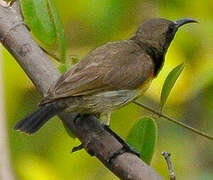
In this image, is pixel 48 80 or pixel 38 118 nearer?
pixel 48 80

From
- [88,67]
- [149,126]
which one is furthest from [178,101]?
[149,126]

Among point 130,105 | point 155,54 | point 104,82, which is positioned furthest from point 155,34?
point 104,82

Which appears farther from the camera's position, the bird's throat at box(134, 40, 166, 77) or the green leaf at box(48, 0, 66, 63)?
the bird's throat at box(134, 40, 166, 77)

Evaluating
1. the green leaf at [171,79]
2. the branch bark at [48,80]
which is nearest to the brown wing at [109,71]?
the branch bark at [48,80]

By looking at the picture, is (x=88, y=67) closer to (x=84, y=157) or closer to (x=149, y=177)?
(x=84, y=157)

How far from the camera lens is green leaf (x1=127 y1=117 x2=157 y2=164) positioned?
6.91 ft

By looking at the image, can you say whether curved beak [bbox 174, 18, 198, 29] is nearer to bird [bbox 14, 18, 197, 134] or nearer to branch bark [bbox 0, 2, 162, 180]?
bird [bbox 14, 18, 197, 134]

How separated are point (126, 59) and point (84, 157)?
33 centimetres

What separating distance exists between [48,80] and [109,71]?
357mm

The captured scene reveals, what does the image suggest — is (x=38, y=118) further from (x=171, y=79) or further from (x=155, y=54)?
(x=155, y=54)

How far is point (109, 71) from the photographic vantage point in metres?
2.52

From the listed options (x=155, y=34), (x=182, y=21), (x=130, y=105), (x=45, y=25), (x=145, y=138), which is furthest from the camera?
(x=155, y=34)

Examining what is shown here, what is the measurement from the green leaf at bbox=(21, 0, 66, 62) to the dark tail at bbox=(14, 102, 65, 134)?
156 mm

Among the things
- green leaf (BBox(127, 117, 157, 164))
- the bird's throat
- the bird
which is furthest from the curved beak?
green leaf (BBox(127, 117, 157, 164))
